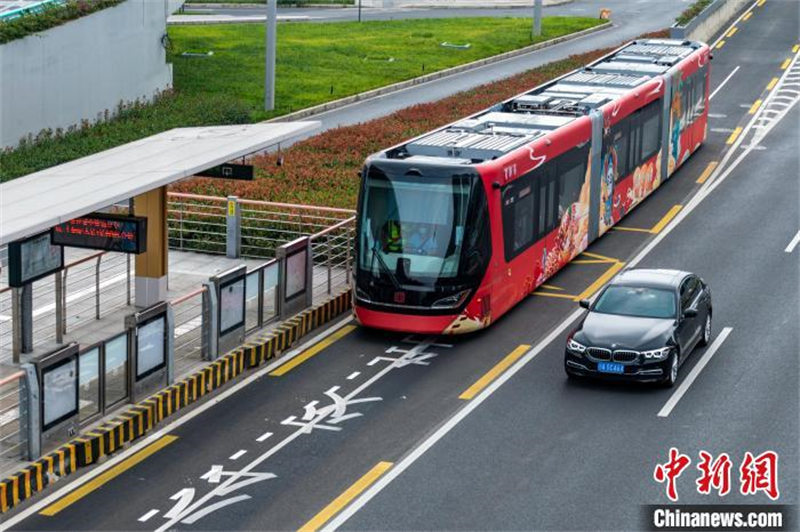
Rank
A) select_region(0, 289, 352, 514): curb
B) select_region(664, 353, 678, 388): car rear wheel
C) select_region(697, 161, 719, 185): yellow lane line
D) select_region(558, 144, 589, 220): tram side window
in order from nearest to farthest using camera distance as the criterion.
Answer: select_region(0, 289, 352, 514): curb < select_region(664, 353, 678, 388): car rear wheel < select_region(558, 144, 589, 220): tram side window < select_region(697, 161, 719, 185): yellow lane line

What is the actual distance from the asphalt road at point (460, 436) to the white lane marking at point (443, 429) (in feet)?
0.12

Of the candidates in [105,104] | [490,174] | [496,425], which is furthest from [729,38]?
[496,425]

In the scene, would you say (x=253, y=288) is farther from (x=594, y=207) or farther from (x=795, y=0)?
(x=795, y=0)

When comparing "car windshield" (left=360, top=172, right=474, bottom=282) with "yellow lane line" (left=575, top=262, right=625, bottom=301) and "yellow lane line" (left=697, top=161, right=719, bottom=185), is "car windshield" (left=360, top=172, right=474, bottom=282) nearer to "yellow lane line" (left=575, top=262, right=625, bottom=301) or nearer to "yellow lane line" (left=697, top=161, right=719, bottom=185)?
"yellow lane line" (left=575, top=262, right=625, bottom=301)

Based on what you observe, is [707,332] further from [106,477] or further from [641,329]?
[106,477]

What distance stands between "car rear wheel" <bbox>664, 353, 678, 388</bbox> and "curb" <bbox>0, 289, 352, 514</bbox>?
6.46 metres

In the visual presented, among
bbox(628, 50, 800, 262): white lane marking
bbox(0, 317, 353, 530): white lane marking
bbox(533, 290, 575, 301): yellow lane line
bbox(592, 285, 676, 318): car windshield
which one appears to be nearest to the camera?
bbox(0, 317, 353, 530): white lane marking

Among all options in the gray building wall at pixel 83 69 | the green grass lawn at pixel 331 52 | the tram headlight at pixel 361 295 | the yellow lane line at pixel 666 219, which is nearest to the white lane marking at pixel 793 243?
the yellow lane line at pixel 666 219

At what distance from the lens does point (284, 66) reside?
194 feet

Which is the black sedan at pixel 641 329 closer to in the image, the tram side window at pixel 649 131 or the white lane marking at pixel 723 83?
the tram side window at pixel 649 131

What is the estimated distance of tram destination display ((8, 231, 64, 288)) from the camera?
2109cm

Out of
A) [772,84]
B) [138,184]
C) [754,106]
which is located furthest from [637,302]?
[772,84]

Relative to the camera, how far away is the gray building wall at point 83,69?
42.6m

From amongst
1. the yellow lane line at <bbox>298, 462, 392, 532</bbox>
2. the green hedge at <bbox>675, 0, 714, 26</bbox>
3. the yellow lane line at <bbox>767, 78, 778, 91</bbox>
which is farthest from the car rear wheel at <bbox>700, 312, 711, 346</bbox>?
the green hedge at <bbox>675, 0, 714, 26</bbox>
